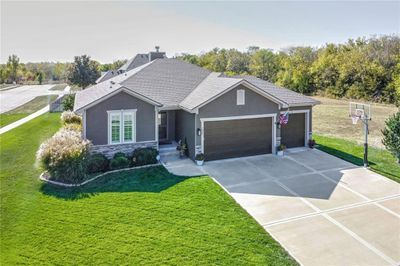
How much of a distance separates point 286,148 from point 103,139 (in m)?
11.0

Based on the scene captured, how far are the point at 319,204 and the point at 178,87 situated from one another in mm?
12335

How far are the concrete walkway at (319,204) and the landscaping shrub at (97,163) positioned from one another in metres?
3.47

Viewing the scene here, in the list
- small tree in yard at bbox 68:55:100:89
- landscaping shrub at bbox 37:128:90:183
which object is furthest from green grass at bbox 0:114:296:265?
small tree in yard at bbox 68:55:100:89

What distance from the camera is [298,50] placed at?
201ft

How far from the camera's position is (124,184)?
13.6 meters

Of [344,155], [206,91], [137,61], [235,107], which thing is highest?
[137,61]

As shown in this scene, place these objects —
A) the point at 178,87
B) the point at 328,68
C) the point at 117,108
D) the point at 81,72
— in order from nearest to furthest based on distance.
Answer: the point at 117,108 < the point at 178,87 < the point at 81,72 < the point at 328,68

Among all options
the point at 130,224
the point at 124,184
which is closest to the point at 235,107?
the point at 124,184

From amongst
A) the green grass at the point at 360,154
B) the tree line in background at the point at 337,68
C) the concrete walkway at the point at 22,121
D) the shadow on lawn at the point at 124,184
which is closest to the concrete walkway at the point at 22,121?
the concrete walkway at the point at 22,121

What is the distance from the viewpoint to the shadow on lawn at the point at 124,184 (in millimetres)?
12719

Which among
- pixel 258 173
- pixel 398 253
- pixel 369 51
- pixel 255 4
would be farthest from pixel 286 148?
pixel 369 51

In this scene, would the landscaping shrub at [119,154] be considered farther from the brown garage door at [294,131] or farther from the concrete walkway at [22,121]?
the concrete walkway at [22,121]

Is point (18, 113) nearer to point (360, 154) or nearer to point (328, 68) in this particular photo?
point (360, 154)

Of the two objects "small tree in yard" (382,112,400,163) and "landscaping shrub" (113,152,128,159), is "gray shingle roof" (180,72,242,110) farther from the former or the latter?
"small tree in yard" (382,112,400,163)
